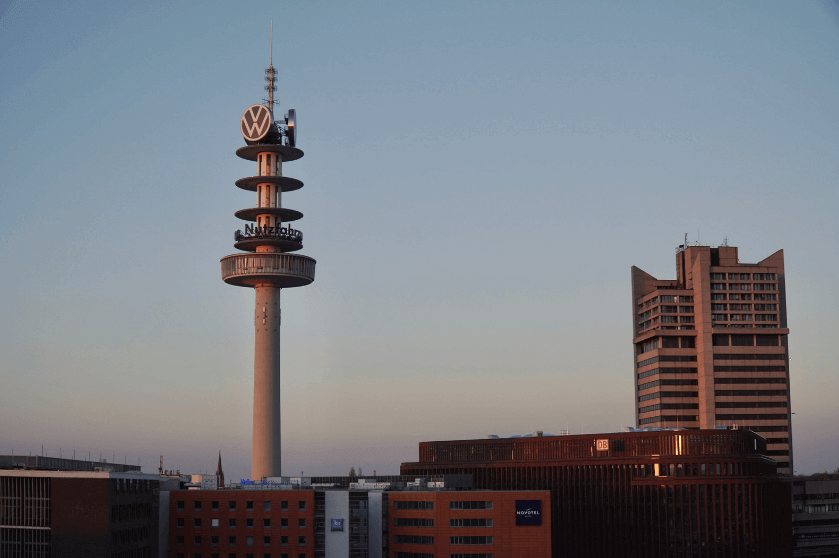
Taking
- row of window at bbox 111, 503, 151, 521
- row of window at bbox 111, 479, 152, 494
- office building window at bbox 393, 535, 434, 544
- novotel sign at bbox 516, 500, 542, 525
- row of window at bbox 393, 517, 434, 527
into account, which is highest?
row of window at bbox 111, 479, 152, 494

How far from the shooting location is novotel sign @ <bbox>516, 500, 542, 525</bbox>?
159750mm

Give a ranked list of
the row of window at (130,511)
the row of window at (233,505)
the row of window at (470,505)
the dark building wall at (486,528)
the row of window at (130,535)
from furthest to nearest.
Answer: the row of window at (233,505)
the row of window at (470,505)
the dark building wall at (486,528)
the row of window at (130,511)
the row of window at (130,535)

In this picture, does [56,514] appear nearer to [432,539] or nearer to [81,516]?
[81,516]

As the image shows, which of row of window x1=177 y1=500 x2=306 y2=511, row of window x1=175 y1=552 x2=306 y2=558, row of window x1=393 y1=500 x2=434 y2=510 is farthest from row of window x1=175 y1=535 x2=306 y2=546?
row of window x1=393 y1=500 x2=434 y2=510

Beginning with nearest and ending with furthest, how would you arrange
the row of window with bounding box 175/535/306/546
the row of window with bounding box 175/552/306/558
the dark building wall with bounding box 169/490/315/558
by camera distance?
the row of window with bounding box 175/552/306/558 < the row of window with bounding box 175/535/306/546 < the dark building wall with bounding box 169/490/315/558

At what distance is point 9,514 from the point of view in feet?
446

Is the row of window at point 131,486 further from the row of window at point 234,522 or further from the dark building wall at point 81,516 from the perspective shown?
the row of window at point 234,522

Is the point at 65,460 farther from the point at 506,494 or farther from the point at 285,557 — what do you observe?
the point at 506,494

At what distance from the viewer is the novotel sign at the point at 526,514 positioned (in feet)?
524

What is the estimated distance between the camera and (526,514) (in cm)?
15988

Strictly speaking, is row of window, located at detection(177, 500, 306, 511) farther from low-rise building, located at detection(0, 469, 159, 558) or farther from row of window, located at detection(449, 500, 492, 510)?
low-rise building, located at detection(0, 469, 159, 558)

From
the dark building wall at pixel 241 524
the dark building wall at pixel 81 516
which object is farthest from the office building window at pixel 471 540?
the dark building wall at pixel 81 516

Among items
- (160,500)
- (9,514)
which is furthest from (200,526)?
(9,514)

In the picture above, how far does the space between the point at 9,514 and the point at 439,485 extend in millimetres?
75571
